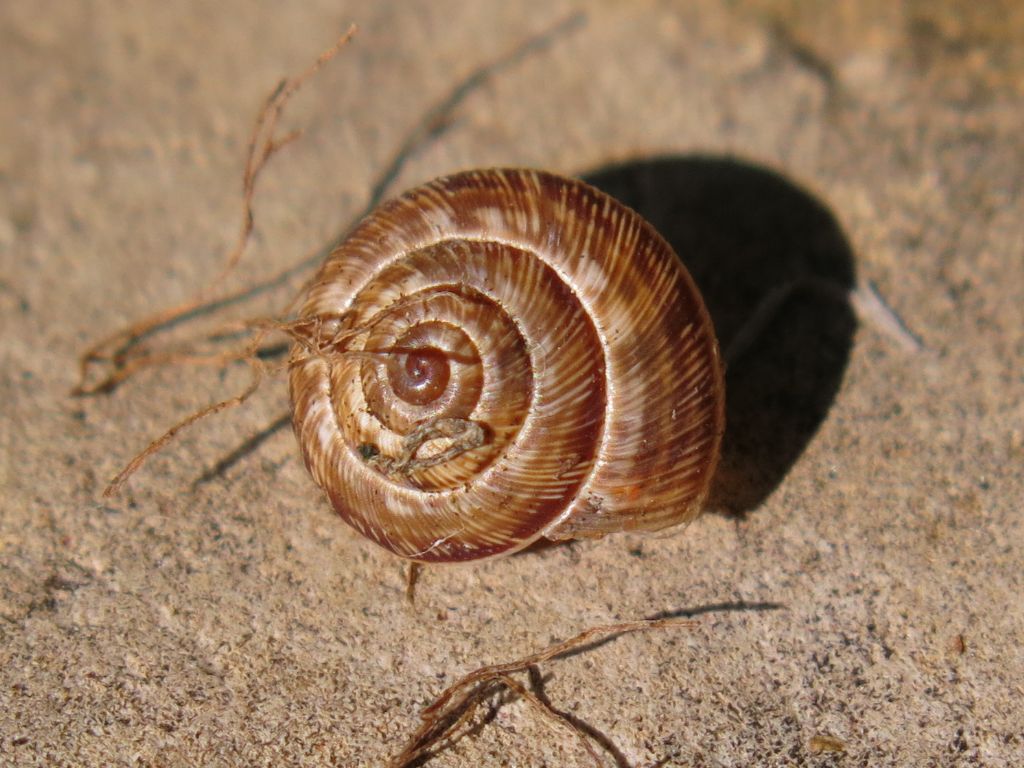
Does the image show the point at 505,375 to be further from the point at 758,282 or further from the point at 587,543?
the point at 758,282

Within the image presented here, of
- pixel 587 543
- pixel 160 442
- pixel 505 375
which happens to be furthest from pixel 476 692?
pixel 160 442

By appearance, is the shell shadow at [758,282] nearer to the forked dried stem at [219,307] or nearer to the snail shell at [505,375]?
the snail shell at [505,375]

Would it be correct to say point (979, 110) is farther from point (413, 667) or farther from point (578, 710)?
point (413, 667)

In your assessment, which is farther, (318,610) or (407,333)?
(318,610)

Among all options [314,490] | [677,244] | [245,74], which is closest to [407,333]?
[314,490]

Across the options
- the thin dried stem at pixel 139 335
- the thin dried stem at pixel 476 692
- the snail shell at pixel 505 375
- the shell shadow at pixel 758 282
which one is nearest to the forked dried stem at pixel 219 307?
the thin dried stem at pixel 139 335

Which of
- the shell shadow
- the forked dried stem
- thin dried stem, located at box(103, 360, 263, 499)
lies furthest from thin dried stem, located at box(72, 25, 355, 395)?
the shell shadow

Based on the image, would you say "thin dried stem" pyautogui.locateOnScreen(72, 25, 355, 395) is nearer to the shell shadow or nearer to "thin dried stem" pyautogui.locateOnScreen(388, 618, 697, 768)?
the shell shadow
